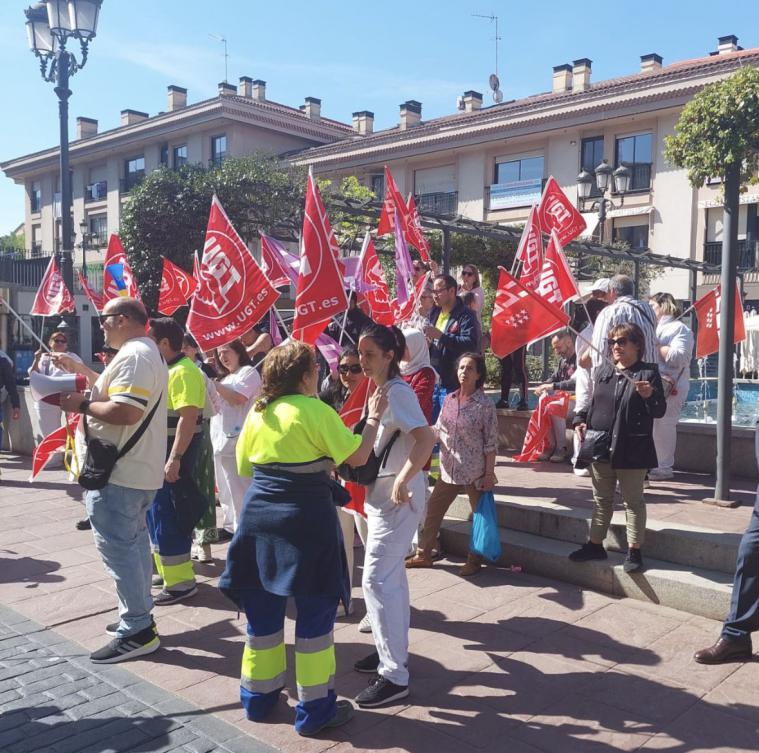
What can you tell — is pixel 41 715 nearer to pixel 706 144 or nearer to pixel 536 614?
pixel 536 614

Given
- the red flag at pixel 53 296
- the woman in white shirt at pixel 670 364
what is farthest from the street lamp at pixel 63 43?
the woman in white shirt at pixel 670 364

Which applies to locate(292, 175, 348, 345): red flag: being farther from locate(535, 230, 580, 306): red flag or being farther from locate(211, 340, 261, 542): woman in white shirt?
locate(535, 230, 580, 306): red flag

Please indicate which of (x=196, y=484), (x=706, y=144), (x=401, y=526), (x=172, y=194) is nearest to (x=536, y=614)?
(x=401, y=526)

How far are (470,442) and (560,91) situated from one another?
33764 millimetres

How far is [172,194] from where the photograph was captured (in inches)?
898

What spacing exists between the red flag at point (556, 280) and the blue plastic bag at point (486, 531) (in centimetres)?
175

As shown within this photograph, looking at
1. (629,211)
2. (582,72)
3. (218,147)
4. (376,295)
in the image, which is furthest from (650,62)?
(376,295)

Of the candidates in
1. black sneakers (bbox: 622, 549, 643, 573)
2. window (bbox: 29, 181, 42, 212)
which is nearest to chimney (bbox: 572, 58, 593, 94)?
black sneakers (bbox: 622, 549, 643, 573)

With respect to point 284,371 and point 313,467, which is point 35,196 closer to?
point 284,371

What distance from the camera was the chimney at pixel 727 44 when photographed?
34906 millimetres

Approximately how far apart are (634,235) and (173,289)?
24.8 m

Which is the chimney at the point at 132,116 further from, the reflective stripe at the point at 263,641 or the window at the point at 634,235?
the reflective stripe at the point at 263,641

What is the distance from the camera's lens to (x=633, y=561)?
4941 millimetres

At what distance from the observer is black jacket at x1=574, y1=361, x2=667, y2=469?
4762 millimetres
